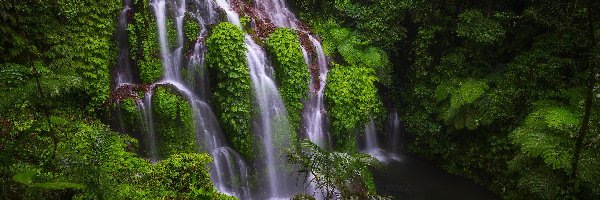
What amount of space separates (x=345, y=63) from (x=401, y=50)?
6.93 ft

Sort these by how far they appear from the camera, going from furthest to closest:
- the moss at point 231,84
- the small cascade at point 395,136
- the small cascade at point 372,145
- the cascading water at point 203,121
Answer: the small cascade at point 395,136
the small cascade at point 372,145
the moss at point 231,84
the cascading water at point 203,121

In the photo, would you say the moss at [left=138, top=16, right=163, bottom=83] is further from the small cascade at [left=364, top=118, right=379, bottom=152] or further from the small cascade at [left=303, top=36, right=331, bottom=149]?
the small cascade at [left=364, top=118, right=379, bottom=152]

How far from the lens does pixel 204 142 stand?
28.1ft

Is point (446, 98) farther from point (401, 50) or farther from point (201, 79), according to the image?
point (201, 79)

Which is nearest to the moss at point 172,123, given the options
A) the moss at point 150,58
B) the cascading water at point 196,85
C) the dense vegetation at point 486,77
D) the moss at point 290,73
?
the cascading water at point 196,85

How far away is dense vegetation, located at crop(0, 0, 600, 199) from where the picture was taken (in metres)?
4.91

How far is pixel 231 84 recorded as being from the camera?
28.5 feet

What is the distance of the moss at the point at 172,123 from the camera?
7949 millimetres

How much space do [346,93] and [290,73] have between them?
5.32 ft

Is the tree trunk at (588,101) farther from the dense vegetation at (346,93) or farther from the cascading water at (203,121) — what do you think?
the cascading water at (203,121)

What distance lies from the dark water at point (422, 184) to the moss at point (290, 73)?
9.62 feet

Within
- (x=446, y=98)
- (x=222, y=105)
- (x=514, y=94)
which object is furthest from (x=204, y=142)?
(x=514, y=94)

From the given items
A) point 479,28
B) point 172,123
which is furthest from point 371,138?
point 172,123

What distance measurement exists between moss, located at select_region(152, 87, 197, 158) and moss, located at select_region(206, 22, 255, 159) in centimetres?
78
